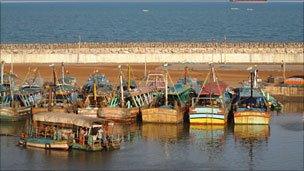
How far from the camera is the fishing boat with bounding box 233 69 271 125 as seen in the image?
67062 mm

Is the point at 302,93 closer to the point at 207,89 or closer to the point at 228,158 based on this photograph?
the point at 207,89

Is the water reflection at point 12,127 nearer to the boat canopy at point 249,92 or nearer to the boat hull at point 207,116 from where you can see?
the boat hull at point 207,116

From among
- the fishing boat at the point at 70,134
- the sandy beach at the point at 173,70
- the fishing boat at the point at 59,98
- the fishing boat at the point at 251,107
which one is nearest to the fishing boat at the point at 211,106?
the fishing boat at the point at 251,107

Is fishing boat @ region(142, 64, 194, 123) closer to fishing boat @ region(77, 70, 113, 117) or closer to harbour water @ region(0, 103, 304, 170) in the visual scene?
harbour water @ region(0, 103, 304, 170)

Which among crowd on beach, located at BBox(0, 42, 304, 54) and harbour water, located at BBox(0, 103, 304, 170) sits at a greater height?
crowd on beach, located at BBox(0, 42, 304, 54)

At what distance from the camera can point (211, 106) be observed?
222ft

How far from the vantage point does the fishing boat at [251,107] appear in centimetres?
6706

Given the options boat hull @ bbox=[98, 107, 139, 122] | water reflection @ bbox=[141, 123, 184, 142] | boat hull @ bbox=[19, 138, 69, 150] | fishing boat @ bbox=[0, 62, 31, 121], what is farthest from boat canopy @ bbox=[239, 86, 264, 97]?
boat hull @ bbox=[19, 138, 69, 150]

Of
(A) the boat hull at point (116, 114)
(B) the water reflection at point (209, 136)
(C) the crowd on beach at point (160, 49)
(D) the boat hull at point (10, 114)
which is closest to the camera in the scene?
(B) the water reflection at point (209, 136)

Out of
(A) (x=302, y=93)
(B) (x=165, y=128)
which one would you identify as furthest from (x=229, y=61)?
(B) (x=165, y=128)

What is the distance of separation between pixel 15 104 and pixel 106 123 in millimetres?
13531

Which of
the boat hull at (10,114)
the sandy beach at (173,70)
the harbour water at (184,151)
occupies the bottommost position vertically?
the harbour water at (184,151)

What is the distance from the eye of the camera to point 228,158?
56.1 meters

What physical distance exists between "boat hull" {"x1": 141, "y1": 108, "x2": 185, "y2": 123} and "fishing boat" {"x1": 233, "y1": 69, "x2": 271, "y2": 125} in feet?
16.3
